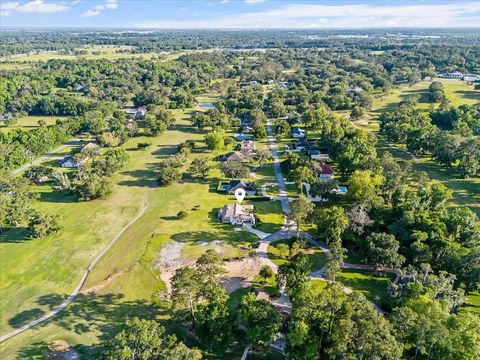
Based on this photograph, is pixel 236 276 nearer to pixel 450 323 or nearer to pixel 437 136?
pixel 450 323

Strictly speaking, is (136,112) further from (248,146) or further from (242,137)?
(248,146)

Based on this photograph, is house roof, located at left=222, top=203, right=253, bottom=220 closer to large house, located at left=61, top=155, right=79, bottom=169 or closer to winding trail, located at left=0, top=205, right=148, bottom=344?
winding trail, located at left=0, top=205, right=148, bottom=344

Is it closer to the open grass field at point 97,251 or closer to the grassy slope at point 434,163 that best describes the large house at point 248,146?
the open grass field at point 97,251

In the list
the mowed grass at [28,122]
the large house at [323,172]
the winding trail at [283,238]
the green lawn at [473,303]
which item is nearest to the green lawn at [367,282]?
the winding trail at [283,238]

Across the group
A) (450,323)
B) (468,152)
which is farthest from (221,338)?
(468,152)

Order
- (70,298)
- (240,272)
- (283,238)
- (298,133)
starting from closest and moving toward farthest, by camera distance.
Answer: (70,298)
(240,272)
(283,238)
(298,133)

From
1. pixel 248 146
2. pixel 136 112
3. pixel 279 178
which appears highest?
pixel 136 112

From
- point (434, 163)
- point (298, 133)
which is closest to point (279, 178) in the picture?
point (298, 133)
